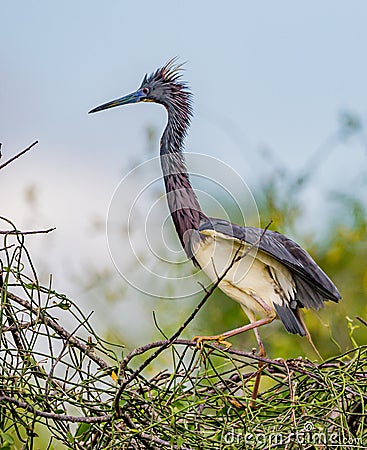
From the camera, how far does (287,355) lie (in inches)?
86.8

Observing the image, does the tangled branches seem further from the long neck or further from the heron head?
the heron head

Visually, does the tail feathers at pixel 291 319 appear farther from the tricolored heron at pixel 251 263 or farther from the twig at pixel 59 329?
the twig at pixel 59 329

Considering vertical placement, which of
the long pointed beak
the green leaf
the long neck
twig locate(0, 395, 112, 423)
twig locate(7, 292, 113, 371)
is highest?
the long pointed beak

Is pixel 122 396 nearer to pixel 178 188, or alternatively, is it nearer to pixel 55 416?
pixel 55 416

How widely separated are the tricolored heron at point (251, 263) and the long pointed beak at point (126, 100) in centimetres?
16

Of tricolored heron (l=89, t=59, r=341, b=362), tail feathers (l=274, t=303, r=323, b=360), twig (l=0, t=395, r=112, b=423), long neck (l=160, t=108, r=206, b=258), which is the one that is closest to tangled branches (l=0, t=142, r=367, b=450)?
twig (l=0, t=395, r=112, b=423)

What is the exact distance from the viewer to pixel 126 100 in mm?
1310

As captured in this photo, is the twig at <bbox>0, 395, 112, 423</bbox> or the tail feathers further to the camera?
the tail feathers

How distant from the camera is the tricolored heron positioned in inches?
36.8

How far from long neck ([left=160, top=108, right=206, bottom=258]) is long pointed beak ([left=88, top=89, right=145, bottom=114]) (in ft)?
0.26

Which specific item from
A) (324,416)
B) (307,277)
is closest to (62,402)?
(324,416)

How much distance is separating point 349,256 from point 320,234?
0.43ft

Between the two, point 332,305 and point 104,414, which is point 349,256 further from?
point 104,414

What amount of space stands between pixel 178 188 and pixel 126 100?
238 mm
